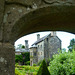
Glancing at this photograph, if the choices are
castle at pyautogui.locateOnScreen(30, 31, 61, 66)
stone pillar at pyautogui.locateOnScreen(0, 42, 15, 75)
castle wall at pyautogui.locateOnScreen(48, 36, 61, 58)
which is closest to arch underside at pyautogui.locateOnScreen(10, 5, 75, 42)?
stone pillar at pyautogui.locateOnScreen(0, 42, 15, 75)

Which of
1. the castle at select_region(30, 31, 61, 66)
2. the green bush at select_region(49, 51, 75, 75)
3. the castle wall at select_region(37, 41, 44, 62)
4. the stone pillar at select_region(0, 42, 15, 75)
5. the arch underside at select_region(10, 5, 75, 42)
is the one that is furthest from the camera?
the castle wall at select_region(37, 41, 44, 62)

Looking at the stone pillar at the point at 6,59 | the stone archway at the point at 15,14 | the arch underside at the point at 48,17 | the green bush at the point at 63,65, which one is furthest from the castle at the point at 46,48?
the stone pillar at the point at 6,59

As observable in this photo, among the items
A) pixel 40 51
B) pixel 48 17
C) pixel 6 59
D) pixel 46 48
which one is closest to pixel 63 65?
pixel 48 17

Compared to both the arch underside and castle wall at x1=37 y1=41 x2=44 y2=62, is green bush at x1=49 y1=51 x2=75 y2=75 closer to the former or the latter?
the arch underside

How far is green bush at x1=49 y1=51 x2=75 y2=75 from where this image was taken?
8.39 metres

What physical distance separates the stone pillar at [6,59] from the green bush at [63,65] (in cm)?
666

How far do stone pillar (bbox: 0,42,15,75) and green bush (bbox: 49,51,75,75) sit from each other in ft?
21.9

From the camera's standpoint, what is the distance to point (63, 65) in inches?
351

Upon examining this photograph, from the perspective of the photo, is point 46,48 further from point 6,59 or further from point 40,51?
point 6,59

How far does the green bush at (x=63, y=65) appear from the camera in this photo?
839 centimetres

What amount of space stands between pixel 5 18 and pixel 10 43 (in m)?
Answer: 0.35

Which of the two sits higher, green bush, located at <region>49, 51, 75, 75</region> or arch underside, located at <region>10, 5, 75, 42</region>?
arch underside, located at <region>10, 5, 75, 42</region>

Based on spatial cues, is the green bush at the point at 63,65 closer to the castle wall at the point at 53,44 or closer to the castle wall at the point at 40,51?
the castle wall at the point at 40,51

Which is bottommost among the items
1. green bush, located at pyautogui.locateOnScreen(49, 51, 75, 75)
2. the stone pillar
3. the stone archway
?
green bush, located at pyautogui.locateOnScreen(49, 51, 75, 75)
